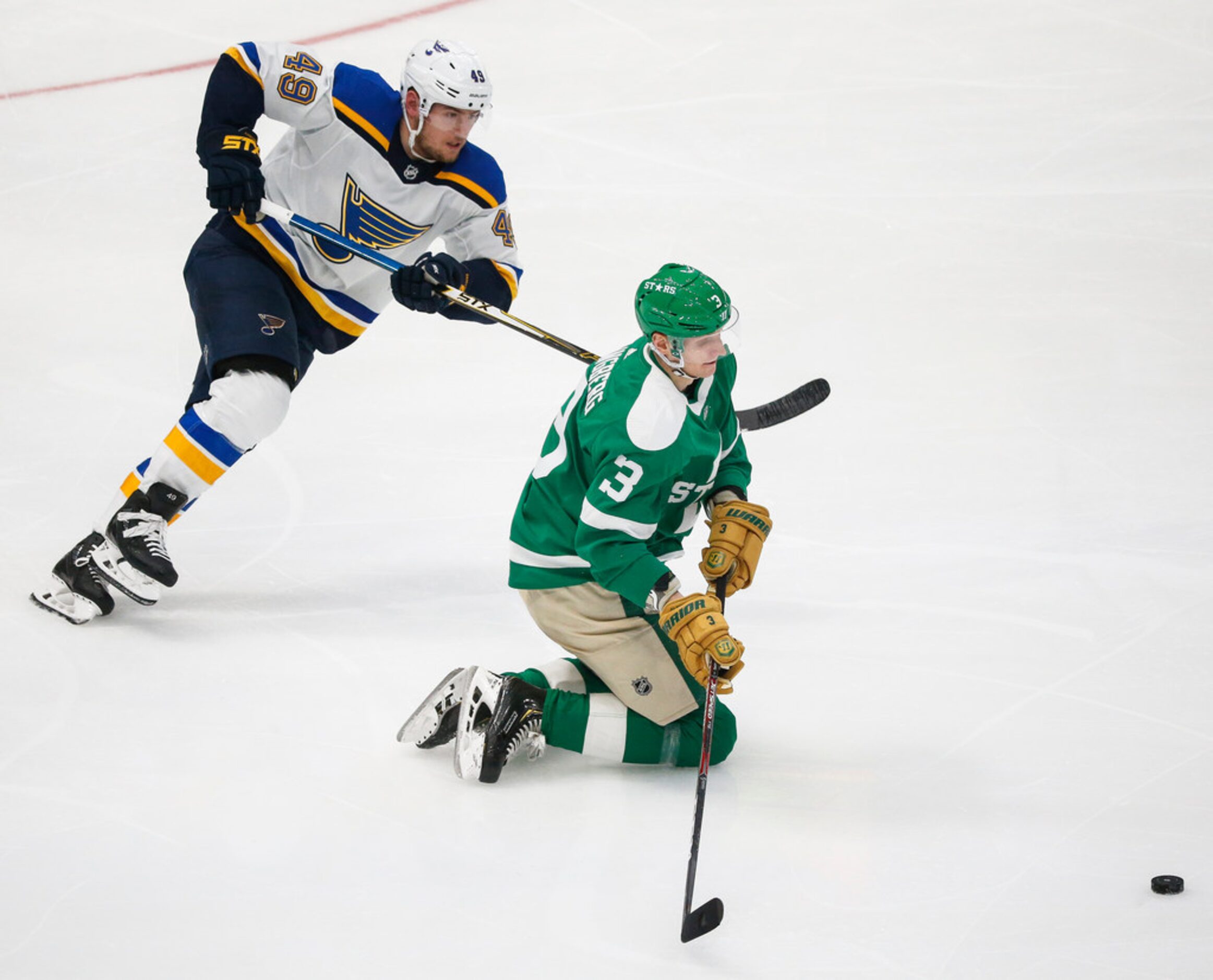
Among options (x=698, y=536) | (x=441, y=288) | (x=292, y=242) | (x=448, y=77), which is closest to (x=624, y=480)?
(x=441, y=288)

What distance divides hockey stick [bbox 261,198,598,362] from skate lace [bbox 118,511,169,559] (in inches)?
28.3

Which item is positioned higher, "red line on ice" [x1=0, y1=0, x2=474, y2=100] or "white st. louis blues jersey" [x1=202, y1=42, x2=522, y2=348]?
"red line on ice" [x1=0, y1=0, x2=474, y2=100]

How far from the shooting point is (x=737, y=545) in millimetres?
2422

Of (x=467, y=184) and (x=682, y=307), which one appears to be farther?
(x=467, y=184)

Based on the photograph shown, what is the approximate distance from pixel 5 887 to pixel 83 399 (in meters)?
2.62

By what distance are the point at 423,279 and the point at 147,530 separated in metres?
0.80

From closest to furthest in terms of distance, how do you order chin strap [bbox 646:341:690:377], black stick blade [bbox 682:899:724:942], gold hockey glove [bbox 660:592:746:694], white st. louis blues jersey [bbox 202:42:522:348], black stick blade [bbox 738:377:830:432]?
1. black stick blade [bbox 682:899:724:942]
2. gold hockey glove [bbox 660:592:746:694]
3. chin strap [bbox 646:341:690:377]
4. black stick blade [bbox 738:377:830:432]
5. white st. louis blues jersey [bbox 202:42:522:348]

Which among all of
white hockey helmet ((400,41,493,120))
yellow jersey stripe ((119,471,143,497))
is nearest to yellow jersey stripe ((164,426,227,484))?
yellow jersey stripe ((119,471,143,497))

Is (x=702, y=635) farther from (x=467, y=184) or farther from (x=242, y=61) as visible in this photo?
(x=242, y=61)

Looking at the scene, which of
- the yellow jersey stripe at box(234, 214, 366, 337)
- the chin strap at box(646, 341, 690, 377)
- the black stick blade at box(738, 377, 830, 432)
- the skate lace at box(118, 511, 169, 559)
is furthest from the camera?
the yellow jersey stripe at box(234, 214, 366, 337)

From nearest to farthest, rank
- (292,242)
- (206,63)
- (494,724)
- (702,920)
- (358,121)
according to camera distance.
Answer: (702,920)
(494,724)
(358,121)
(292,242)
(206,63)

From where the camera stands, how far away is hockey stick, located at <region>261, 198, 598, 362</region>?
314 cm

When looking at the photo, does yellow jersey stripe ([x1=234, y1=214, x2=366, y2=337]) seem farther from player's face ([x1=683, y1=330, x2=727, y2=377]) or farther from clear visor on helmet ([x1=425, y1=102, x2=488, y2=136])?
player's face ([x1=683, y1=330, x2=727, y2=377])

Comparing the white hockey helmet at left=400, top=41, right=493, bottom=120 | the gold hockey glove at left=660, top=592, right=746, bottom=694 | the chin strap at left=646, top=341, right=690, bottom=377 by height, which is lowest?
the gold hockey glove at left=660, top=592, right=746, bottom=694
